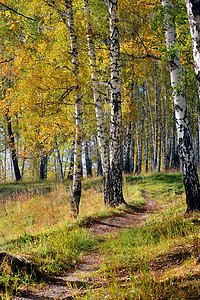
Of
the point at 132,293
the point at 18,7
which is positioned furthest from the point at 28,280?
the point at 18,7

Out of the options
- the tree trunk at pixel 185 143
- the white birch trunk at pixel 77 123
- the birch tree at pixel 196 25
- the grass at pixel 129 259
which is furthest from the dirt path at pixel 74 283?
the birch tree at pixel 196 25

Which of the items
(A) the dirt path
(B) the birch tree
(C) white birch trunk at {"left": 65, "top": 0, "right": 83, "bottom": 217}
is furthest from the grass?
(B) the birch tree

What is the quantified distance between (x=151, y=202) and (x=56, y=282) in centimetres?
723

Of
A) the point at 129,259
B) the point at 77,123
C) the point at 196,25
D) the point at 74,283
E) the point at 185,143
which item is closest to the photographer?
the point at 196,25

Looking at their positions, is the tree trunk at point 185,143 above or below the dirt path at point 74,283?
above

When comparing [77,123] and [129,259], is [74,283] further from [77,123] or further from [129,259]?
[77,123]

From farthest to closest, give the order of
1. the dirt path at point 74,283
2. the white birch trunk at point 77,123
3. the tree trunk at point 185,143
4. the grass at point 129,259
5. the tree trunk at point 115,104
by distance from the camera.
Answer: the tree trunk at point 115,104 → the white birch trunk at point 77,123 → the tree trunk at point 185,143 → the dirt path at point 74,283 → the grass at point 129,259

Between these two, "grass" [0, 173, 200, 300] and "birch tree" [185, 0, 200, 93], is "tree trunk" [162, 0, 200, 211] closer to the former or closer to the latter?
"grass" [0, 173, 200, 300]

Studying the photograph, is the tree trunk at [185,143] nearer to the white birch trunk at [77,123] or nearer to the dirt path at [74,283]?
the dirt path at [74,283]

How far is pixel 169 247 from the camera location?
3996 millimetres

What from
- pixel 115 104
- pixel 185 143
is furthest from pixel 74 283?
pixel 115 104

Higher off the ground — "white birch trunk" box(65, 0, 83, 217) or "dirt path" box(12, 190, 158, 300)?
"white birch trunk" box(65, 0, 83, 217)

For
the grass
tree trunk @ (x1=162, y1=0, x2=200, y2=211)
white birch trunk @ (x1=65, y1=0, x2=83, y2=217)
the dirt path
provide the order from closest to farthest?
the grass → the dirt path → tree trunk @ (x1=162, y1=0, x2=200, y2=211) → white birch trunk @ (x1=65, y1=0, x2=83, y2=217)

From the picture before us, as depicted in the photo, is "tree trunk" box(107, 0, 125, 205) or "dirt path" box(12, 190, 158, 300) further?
"tree trunk" box(107, 0, 125, 205)
